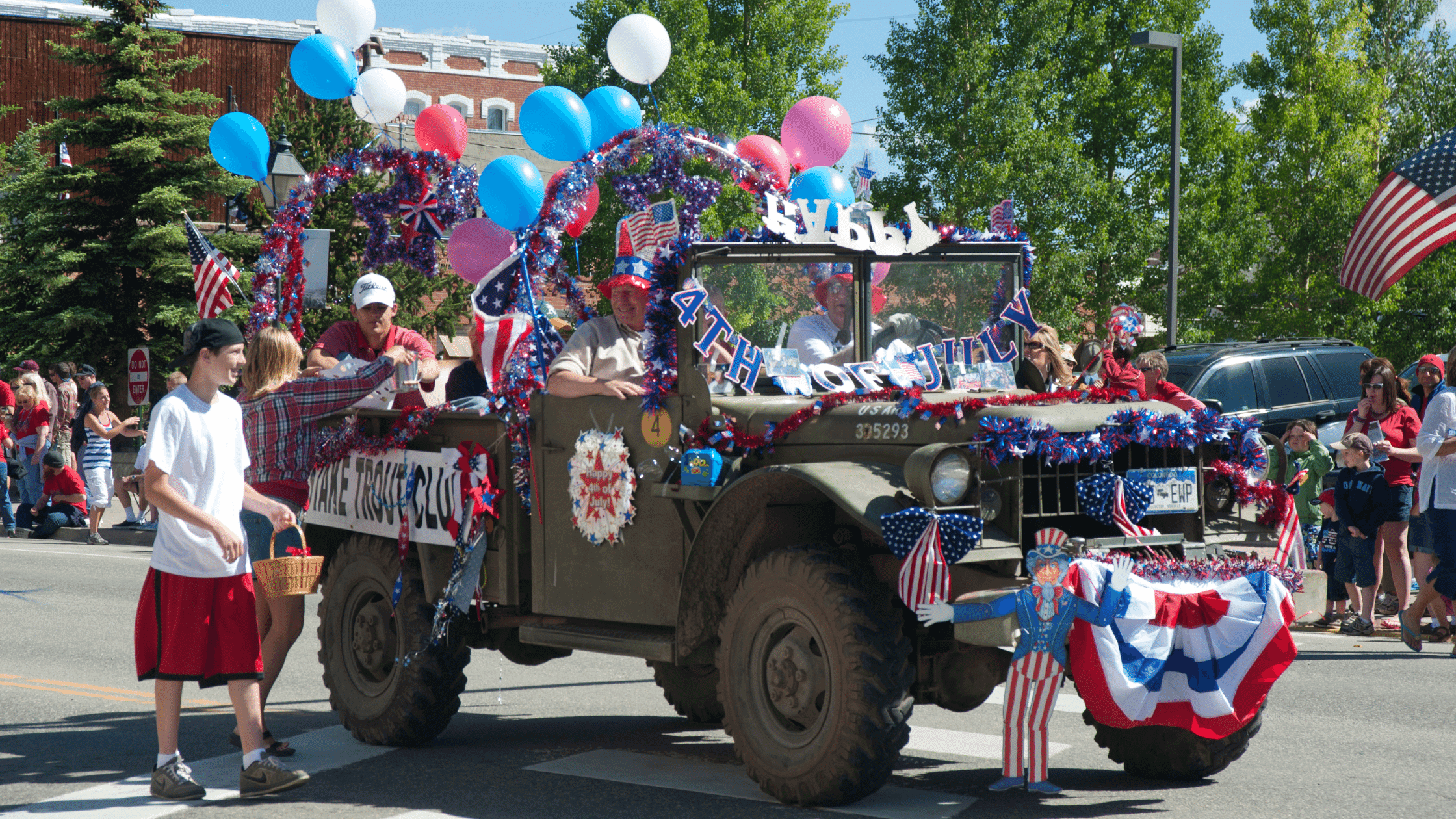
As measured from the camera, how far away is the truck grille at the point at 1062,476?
17.0 feet

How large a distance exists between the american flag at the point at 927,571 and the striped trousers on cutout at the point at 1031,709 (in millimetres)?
395

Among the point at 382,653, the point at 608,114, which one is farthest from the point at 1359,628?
the point at 382,653

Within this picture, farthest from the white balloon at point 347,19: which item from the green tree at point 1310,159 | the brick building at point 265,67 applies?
the brick building at point 265,67

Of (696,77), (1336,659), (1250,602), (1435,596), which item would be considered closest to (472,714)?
(1250,602)

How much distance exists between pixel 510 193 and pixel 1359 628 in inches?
279

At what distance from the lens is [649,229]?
6.84 metres

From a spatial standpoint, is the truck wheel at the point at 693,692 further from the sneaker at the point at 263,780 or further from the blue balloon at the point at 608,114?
the blue balloon at the point at 608,114

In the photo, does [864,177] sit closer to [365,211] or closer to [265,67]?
[365,211]

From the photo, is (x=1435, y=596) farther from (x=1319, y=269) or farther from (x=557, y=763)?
(x=1319, y=269)

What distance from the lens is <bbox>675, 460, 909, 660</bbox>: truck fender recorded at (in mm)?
5109

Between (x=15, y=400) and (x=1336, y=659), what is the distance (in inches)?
641

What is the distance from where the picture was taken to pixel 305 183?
27.0 ft

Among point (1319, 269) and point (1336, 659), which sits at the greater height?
point (1319, 269)

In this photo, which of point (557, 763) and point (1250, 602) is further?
point (557, 763)
